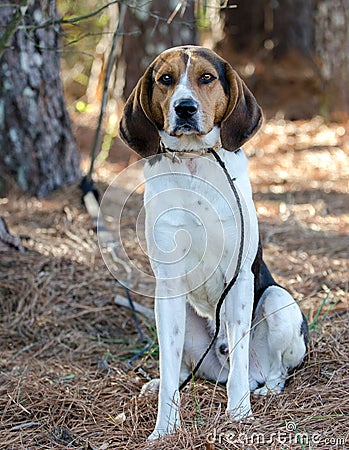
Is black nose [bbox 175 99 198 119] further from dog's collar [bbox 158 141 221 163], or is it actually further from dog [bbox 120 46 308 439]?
dog's collar [bbox 158 141 221 163]

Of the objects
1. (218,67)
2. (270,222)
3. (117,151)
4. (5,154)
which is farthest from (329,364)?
(117,151)

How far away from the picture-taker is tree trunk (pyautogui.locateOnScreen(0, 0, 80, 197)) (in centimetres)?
618

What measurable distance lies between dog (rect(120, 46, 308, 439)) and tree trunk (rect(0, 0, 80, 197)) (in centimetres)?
297

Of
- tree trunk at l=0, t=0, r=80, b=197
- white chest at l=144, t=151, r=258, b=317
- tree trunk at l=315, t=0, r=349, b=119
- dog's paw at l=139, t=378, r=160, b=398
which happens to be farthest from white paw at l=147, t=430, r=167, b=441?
tree trunk at l=315, t=0, r=349, b=119

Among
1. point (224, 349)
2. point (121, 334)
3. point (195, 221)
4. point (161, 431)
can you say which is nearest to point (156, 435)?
point (161, 431)

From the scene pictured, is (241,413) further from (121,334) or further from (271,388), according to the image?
(121,334)

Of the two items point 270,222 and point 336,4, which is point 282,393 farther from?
point 336,4

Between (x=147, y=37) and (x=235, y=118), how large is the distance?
5002mm

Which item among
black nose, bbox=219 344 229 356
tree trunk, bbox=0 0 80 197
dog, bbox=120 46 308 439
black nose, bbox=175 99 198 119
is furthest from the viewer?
tree trunk, bbox=0 0 80 197

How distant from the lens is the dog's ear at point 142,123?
3393 mm

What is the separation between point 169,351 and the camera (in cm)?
336

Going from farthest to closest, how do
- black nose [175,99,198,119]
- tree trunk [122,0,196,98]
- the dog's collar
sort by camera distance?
tree trunk [122,0,196,98], the dog's collar, black nose [175,99,198,119]

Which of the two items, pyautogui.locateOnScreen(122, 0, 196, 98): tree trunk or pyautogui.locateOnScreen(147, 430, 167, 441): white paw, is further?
pyautogui.locateOnScreen(122, 0, 196, 98): tree trunk

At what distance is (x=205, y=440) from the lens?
299 centimetres
